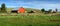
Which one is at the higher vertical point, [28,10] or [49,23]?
[28,10]

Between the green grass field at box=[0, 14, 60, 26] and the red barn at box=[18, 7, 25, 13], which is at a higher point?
the red barn at box=[18, 7, 25, 13]

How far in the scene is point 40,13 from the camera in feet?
17.2

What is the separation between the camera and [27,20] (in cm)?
502

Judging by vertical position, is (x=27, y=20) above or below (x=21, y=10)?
below

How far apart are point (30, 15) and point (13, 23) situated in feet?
1.58

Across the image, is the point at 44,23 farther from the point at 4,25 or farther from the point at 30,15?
the point at 4,25

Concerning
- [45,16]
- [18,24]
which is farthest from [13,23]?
[45,16]

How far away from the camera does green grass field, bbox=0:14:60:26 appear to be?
4926mm

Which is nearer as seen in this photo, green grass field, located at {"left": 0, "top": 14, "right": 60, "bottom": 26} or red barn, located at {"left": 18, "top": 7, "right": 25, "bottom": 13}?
green grass field, located at {"left": 0, "top": 14, "right": 60, "bottom": 26}

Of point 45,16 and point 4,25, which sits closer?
point 4,25

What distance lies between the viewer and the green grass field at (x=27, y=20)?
493cm

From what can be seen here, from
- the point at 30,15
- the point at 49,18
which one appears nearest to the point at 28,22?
the point at 30,15

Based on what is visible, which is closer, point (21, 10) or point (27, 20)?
point (27, 20)

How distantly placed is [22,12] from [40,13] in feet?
1.50
